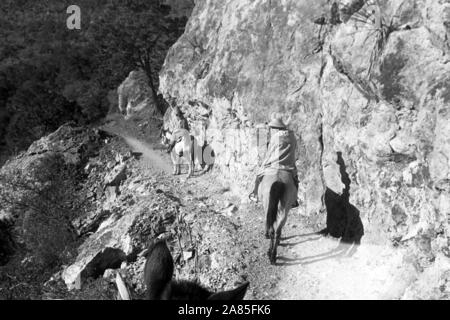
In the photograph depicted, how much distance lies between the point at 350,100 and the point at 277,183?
10.1ft

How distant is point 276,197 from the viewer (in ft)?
30.6

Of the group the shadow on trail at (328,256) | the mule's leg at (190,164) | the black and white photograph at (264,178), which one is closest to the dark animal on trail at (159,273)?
the black and white photograph at (264,178)

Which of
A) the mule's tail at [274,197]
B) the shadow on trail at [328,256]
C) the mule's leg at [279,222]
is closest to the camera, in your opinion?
the mule's tail at [274,197]

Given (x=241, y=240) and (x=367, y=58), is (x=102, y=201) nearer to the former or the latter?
(x=241, y=240)

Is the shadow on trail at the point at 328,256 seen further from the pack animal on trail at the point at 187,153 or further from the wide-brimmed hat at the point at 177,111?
the wide-brimmed hat at the point at 177,111

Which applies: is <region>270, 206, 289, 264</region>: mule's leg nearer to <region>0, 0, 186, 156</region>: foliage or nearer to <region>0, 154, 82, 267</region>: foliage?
<region>0, 154, 82, 267</region>: foliage

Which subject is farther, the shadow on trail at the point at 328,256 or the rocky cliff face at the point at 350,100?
the shadow on trail at the point at 328,256

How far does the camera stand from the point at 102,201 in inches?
715

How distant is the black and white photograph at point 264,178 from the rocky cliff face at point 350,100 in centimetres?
4

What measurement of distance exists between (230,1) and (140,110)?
1254cm

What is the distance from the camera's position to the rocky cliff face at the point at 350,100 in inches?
341

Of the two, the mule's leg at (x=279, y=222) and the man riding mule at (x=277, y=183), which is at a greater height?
the man riding mule at (x=277, y=183)

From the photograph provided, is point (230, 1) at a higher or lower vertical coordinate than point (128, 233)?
higher
